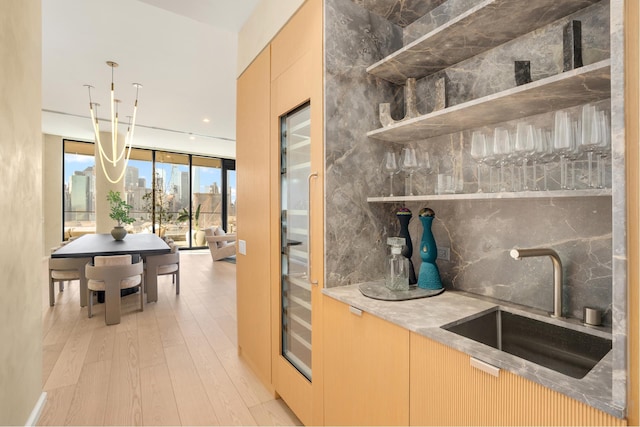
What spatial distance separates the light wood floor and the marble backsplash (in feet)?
4.26

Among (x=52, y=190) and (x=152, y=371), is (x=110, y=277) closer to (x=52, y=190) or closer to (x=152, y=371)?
(x=152, y=371)

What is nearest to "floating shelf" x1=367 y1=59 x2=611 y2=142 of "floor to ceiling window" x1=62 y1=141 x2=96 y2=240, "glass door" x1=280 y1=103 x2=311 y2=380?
"glass door" x1=280 y1=103 x2=311 y2=380

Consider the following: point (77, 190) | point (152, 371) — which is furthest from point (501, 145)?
point (77, 190)

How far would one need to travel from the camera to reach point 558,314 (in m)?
1.27

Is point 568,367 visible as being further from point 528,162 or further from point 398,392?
point 528,162

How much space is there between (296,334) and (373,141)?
4.37 feet

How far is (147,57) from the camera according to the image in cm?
396

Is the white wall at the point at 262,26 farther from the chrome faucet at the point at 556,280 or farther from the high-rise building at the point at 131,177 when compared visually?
the high-rise building at the point at 131,177

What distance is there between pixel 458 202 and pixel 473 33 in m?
0.81

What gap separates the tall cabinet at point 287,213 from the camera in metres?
1.78

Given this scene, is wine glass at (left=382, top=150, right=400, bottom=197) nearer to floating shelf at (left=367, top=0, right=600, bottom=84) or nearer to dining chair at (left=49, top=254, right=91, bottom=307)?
floating shelf at (left=367, top=0, right=600, bottom=84)

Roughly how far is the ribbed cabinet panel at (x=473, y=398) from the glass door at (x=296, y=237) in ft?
2.86

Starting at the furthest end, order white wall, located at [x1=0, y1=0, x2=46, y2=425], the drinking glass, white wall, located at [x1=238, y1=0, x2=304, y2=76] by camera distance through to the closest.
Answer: white wall, located at [x1=238, y1=0, x2=304, y2=76] → white wall, located at [x1=0, y1=0, x2=46, y2=425] → the drinking glass

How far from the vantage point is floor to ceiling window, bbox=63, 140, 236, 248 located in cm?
891
